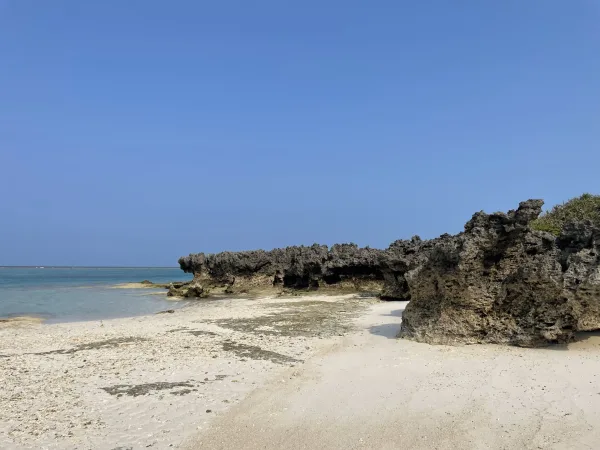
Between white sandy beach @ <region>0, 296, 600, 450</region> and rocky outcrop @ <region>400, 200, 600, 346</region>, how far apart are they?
681 millimetres

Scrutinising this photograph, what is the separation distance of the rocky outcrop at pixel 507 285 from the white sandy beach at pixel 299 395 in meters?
0.68

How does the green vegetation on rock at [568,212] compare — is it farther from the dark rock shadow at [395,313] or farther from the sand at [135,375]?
the sand at [135,375]

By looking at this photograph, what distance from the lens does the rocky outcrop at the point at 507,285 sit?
36.8ft

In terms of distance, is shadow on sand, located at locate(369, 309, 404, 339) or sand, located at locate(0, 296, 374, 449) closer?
sand, located at locate(0, 296, 374, 449)

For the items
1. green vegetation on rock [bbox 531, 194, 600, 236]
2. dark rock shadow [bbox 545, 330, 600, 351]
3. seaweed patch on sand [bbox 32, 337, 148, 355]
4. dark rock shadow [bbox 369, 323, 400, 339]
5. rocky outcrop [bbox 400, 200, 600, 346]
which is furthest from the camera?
green vegetation on rock [bbox 531, 194, 600, 236]

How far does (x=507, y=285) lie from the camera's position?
39.3 feet

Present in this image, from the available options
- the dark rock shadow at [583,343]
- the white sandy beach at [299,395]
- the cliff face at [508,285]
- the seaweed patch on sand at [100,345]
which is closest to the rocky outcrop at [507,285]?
the cliff face at [508,285]

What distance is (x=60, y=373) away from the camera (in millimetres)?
10312

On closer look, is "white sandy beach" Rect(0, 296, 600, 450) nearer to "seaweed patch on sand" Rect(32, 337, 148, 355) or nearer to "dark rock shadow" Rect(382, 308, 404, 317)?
"seaweed patch on sand" Rect(32, 337, 148, 355)

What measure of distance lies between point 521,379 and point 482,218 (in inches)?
201

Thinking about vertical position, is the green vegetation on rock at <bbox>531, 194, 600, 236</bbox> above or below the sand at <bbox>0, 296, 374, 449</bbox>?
above

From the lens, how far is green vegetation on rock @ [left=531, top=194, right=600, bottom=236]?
2419 cm

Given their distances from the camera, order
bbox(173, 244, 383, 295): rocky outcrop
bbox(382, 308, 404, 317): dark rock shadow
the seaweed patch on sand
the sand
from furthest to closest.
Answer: bbox(173, 244, 383, 295): rocky outcrop → bbox(382, 308, 404, 317): dark rock shadow → the seaweed patch on sand → the sand

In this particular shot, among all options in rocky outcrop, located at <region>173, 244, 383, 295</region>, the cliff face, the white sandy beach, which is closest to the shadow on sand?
the white sandy beach
